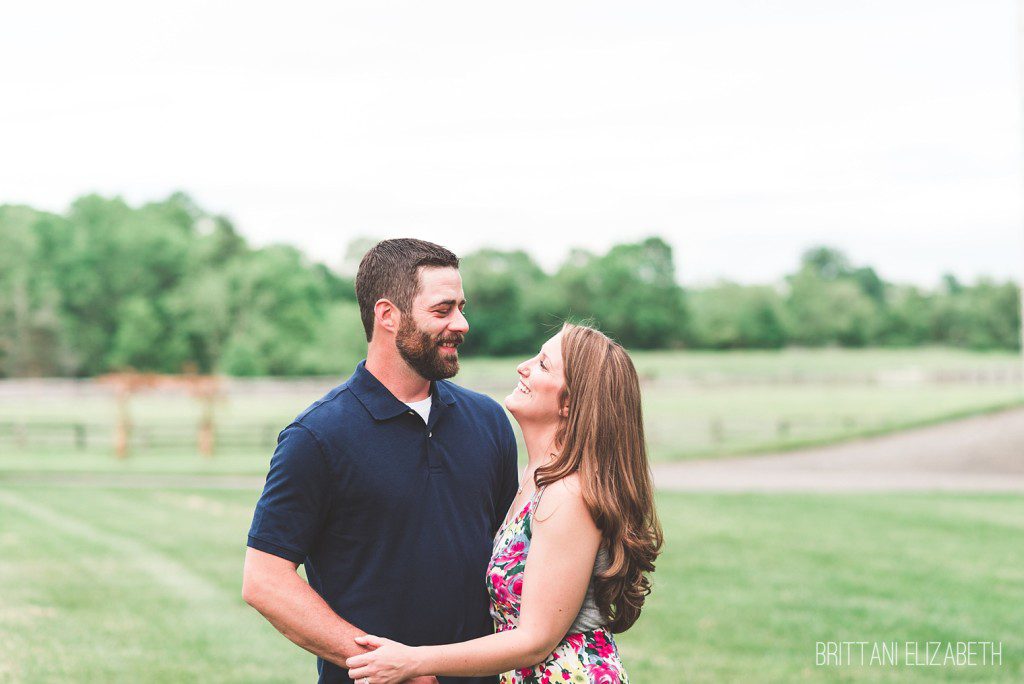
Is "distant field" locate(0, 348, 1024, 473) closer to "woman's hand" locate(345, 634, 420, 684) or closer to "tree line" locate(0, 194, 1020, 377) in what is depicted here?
"tree line" locate(0, 194, 1020, 377)

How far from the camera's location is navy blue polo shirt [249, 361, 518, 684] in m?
2.82

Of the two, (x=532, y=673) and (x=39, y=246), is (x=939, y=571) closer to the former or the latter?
(x=532, y=673)

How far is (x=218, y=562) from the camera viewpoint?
1240 cm

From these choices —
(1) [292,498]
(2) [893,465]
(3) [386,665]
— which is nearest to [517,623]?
(3) [386,665]

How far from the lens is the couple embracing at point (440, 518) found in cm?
279

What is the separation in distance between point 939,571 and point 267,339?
37.4 metres

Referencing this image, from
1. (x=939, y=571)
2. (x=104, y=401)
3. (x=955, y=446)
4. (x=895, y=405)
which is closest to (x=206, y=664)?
(x=939, y=571)

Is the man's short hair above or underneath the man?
above

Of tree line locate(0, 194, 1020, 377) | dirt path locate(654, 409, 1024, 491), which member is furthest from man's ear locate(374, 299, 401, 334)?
tree line locate(0, 194, 1020, 377)

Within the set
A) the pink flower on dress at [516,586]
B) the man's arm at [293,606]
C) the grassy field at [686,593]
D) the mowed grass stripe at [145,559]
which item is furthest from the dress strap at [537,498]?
the mowed grass stripe at [145,559]

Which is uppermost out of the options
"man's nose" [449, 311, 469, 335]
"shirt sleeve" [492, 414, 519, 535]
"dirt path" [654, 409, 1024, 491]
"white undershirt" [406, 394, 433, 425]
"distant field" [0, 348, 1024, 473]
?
"man's nose" [449, 311, 469, 335]

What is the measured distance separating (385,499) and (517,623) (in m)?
0.53

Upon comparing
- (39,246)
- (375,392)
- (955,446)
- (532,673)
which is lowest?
(955,446)

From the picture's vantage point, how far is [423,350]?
3004mm
